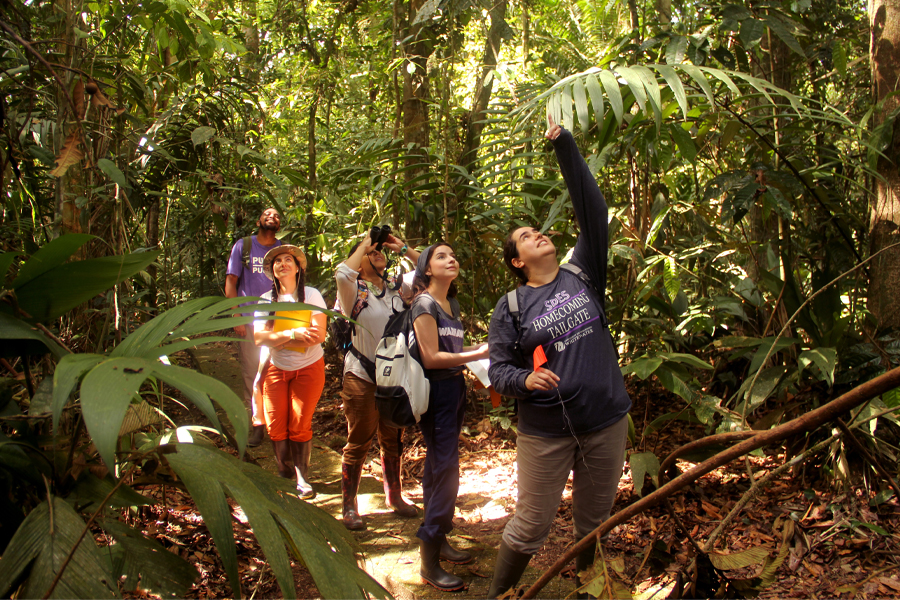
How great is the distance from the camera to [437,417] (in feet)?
9.63

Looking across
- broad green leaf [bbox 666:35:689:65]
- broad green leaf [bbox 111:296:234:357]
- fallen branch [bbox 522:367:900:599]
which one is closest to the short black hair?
Answer: broad green leaf [bbox 666:35:689:65]

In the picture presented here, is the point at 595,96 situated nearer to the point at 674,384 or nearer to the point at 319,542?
the point at 674,384

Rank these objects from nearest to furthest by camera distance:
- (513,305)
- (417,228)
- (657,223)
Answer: (513,305) < (657,223) < (417,228)

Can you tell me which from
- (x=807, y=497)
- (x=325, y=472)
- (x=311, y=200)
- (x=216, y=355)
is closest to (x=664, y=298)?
(x=807, y=497)

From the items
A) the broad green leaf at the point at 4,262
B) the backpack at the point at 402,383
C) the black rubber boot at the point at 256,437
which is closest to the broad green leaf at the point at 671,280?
the backpack at the point at 402,383

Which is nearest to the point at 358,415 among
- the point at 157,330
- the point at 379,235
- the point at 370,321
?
the point at 370,321

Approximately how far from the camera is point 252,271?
15.1ft

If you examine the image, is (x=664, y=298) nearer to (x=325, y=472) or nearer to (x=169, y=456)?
(x=325, y=472)

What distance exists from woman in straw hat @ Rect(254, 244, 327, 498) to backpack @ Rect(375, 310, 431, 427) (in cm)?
93

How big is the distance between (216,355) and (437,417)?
21.5 ft

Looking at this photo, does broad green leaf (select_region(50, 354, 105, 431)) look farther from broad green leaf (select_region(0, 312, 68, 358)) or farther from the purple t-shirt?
the purple t-shirt

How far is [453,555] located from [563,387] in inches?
54.6

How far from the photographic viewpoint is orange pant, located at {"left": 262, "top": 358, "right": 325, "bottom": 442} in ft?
12.6

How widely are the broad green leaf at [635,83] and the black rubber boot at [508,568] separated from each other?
2.00m
